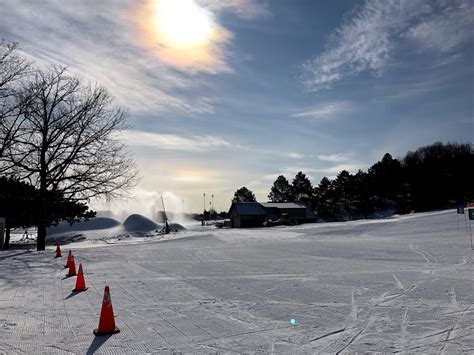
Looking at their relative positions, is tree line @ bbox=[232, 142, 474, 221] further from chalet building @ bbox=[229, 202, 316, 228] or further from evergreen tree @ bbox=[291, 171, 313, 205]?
chalet building @ bbox=[229, 202, 316, 228]

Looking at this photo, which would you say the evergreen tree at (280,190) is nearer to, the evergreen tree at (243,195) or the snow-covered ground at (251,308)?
the evergreen tree at (243,195)

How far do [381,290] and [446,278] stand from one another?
2729 mm

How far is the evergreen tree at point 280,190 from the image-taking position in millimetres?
118150

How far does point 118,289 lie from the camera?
1023 cm

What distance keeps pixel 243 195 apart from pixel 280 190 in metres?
11.9

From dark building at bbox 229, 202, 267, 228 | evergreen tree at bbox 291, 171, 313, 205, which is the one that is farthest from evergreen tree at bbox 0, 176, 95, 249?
evergreen tree at bbox 291, 171, 313, 205

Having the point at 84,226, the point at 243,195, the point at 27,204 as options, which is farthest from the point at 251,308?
the point at 243,195

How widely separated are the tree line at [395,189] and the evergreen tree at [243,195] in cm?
1881

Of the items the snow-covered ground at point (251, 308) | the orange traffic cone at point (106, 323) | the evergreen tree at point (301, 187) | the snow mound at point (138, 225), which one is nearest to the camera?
the snow-covered ground at point (251, 308)

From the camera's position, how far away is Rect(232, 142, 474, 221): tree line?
79.4 metres

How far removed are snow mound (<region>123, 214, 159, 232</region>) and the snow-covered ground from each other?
48.2 m

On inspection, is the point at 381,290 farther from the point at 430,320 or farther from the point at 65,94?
the point at 65,94

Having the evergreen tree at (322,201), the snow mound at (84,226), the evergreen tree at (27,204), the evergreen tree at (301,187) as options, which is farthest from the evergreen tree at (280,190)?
the evergreen tree at (27,204)

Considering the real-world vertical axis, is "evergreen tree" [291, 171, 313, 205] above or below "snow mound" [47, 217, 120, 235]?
above
